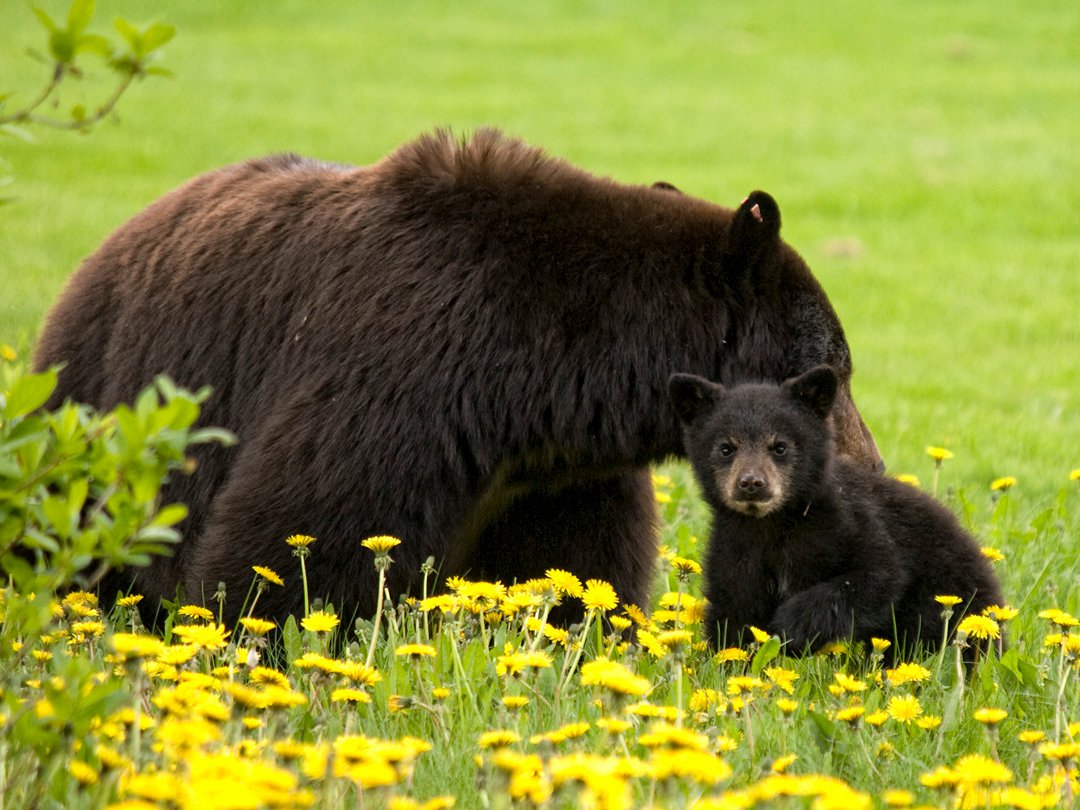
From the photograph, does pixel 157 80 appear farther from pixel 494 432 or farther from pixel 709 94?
pixel 494 432

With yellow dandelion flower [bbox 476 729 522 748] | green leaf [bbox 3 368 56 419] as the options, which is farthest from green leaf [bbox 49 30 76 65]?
yellow dandelion flower [bbox 476 729 522 748]

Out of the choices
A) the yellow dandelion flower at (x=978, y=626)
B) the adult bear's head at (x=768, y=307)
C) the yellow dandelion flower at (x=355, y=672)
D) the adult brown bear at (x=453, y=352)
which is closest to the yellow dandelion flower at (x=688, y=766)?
the yellow dandelion flower at (x=355, y=672)

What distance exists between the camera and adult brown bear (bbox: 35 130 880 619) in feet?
15.2

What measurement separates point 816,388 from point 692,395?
38 cm

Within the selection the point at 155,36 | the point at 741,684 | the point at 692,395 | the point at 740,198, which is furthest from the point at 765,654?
the point at 740,198

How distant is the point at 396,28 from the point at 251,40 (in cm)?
290

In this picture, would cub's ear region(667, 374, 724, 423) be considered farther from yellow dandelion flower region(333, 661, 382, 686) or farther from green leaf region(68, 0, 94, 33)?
green leaf region(68, 0, 94, 33)

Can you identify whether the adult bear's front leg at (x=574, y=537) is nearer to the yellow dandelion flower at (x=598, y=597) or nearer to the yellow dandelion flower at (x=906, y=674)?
the yellow dandelion flower at (x=598, y=597)

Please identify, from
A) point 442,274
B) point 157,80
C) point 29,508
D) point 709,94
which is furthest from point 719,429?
point 157,80

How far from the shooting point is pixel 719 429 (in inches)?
184

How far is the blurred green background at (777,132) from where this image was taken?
11.7 meters

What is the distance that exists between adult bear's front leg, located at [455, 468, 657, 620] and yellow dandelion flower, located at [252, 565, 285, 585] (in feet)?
2.63

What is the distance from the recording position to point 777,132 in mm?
21188

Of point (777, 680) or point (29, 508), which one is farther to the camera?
point (777, 680)
